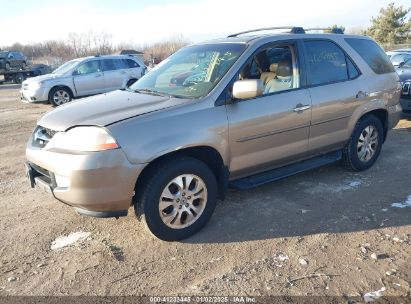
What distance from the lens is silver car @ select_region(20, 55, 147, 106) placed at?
42.6 feet

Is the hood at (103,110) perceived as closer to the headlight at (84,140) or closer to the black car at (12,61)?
the headlight at (84,140)

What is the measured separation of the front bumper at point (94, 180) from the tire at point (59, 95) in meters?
10.6

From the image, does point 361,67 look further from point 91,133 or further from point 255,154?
point 91,133

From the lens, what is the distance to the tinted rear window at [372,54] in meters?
5.11

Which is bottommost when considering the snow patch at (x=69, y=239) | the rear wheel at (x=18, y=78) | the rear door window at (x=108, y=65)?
the rear wheel at (x=18, y=78)

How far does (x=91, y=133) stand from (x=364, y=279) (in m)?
2.48

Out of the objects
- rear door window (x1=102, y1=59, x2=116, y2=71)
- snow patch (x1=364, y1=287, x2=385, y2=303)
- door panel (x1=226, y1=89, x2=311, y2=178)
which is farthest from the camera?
rear door window (x1=102, y1=59, x2=116, y2=71)

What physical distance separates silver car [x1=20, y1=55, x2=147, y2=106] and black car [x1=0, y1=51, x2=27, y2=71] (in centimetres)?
1666

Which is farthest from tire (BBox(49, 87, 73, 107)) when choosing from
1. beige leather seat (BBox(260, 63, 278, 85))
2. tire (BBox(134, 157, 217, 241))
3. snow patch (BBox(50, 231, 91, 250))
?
tire (BBox(134, 157, 217, 241))

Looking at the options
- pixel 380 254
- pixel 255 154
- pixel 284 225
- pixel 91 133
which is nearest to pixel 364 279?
pixel 380 254

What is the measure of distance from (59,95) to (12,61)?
59.1ft

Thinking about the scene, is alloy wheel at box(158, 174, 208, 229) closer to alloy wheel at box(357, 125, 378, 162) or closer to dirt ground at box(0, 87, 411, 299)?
dirt ground at box(0, 87, 411, 299)

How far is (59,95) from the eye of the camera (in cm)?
1321

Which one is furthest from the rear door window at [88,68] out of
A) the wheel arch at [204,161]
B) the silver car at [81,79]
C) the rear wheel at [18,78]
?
the rear wheel at [18,78]
